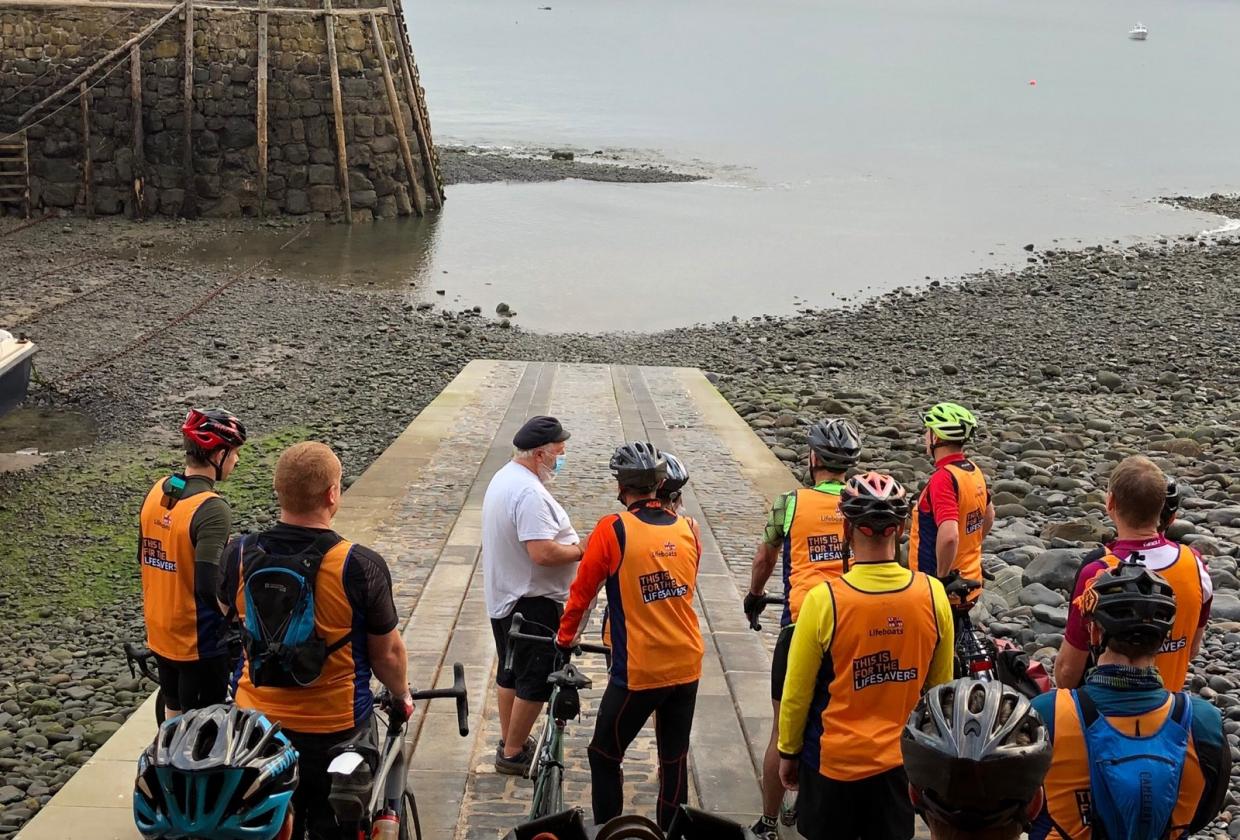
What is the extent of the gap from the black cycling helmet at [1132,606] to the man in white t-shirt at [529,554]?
2784 mm

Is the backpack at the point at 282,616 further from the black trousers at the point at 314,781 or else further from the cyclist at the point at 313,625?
the black trousers at the point at 314,781

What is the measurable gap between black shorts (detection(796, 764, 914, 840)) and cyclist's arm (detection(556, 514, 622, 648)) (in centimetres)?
120

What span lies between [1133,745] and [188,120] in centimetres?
3587

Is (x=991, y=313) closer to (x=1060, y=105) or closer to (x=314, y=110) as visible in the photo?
(x=314, y=110)

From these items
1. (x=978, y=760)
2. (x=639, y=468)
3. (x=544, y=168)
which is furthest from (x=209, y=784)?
(x=544, y=168)

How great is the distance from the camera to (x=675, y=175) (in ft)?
192

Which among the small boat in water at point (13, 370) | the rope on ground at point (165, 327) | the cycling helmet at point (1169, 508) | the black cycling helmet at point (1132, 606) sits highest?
the black cycling helmet at point (1132, 606)

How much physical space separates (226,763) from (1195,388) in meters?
20.7

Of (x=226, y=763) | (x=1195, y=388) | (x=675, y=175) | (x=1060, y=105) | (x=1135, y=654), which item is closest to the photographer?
(x=226, y=763)

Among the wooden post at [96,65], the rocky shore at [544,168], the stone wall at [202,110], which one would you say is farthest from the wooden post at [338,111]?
the rocky shore at [544,168]

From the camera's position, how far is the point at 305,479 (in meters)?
4.39

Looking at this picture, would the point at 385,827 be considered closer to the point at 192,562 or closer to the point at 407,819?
the point at 407,819

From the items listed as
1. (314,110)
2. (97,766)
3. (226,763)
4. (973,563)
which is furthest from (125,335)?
(226,763)

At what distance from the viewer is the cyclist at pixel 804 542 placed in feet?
18.6
